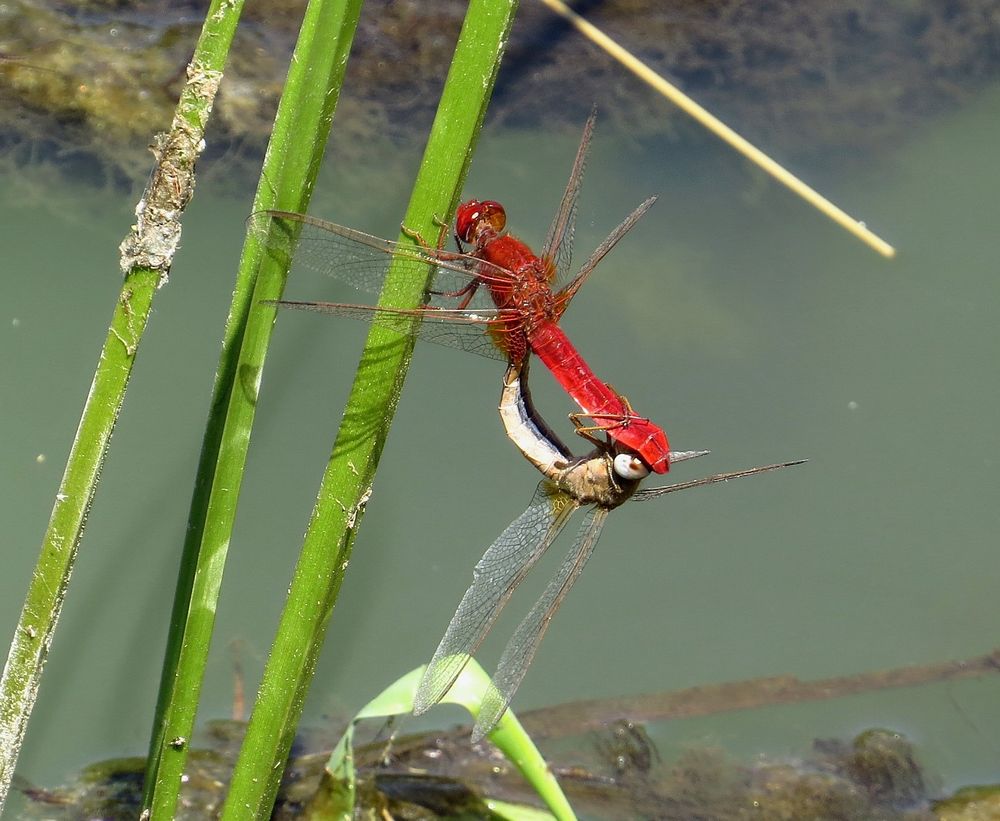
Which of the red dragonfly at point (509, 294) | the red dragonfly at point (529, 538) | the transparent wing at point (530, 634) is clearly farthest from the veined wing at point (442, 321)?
the transparent wing at point (530, 634)

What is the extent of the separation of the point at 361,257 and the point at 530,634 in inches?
36.6

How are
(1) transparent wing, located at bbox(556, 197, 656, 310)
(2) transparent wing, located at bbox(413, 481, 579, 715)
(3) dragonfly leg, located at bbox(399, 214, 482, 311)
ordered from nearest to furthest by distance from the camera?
(3) dragonfly leg, located at bbox(399, 214, 482, 311) → (2) transparent wing, located at bbox(413, 481, 579, 715) → (1) transparent wing, located at bbox(556, 197, 656, 310)

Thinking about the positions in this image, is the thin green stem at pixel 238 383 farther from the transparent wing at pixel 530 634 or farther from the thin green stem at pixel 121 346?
the transparent wing at pixel 530 634

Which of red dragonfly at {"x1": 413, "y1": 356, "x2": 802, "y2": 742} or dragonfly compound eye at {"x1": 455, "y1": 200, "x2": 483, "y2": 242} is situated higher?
dragonfly compound eye at {"x1": 455, "y1": 200, "x2": 483, "y2": 242}

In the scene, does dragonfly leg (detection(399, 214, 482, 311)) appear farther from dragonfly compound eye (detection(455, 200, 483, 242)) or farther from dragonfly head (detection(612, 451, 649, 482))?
dragonfly head (detection(612, 451, 649, 482))

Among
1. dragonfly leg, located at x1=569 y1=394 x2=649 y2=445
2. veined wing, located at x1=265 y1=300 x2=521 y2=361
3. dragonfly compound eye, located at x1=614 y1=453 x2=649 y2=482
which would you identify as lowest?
dragonfly compound eye, located at x1=614 y1=453 x2=649 y2=482

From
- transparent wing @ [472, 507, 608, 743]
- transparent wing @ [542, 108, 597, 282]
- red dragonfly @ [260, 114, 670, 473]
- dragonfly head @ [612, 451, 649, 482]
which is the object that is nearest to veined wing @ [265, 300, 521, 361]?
red dragonfly @ [260, 114, 670, 473]

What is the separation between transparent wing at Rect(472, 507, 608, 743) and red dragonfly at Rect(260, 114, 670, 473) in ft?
0.77

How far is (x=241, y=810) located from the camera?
5.19 ft

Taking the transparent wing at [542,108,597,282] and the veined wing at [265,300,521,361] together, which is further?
the transparent wing at [542,108,597,282]

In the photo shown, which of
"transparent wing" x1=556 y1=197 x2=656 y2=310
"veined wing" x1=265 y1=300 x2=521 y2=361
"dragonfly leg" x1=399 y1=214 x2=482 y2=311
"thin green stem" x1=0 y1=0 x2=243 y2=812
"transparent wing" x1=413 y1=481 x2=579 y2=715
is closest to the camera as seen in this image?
"thin green stem" x1=0 y1=0 x2=243 y2=812

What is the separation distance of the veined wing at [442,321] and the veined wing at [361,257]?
0.17ft

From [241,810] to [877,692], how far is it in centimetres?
274

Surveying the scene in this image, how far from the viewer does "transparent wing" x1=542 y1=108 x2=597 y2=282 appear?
7.27 feet
